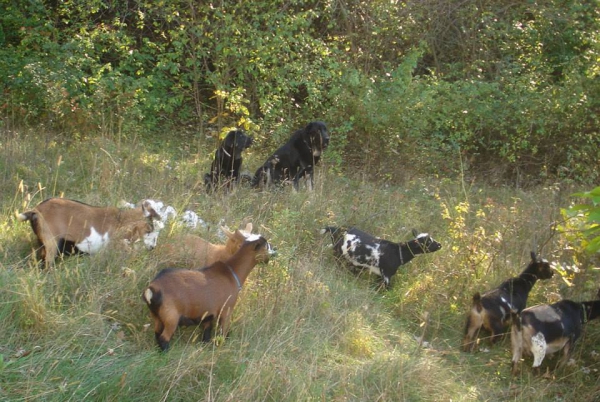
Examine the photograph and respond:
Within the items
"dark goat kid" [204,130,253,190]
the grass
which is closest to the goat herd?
the grass

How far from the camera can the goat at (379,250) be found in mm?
8000

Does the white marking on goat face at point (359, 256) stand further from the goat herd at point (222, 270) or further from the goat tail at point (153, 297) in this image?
the goat tail at point (153, 297)

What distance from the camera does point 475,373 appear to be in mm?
6656

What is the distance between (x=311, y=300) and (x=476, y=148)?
7909mm

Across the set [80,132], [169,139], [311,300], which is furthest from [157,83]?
[311,300]

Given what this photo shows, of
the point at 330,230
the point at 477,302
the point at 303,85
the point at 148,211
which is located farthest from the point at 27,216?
the point at 303,85

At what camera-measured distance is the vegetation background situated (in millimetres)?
5602

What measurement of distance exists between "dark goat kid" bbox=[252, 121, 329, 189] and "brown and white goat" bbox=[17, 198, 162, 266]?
3853 mm

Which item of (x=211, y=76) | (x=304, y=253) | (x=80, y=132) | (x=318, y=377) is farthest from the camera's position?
(x=211, y=76)

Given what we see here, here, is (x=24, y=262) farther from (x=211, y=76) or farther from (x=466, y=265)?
(x=211, y=76)

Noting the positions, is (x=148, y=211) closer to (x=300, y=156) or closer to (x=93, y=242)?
(x=93, y=242)

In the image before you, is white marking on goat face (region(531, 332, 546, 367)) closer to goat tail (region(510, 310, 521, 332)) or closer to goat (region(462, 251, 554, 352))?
goat tail (region(510, 310, 521, 332))

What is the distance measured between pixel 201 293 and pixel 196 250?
124 cm

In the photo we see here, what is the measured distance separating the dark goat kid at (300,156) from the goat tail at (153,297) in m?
5.31
